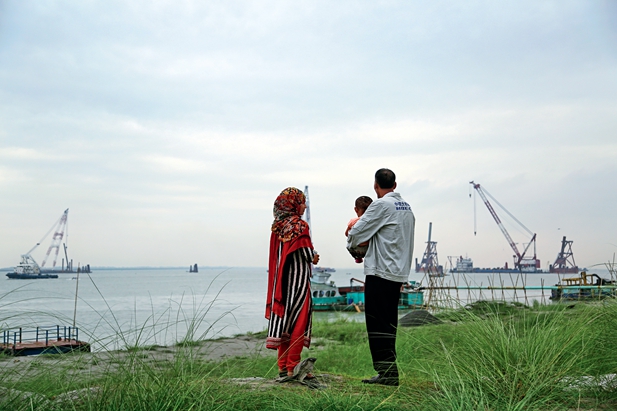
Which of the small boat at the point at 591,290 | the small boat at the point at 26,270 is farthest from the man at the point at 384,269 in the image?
the small boat at the point at 26,270

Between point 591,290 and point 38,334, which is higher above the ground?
point 591,290

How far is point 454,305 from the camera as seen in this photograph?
5.59 m

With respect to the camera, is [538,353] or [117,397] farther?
[538,353]

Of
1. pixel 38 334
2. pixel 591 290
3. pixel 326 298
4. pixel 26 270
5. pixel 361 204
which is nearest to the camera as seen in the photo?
pixel 361 204

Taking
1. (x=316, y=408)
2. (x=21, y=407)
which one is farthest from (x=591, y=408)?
(x=21, y=407)

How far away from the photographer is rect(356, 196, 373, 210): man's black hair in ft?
15.5

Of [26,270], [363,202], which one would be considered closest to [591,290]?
[363,202]

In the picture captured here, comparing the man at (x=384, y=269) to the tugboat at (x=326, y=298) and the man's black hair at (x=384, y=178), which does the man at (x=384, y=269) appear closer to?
the man's black hair at (x=384, y=178)

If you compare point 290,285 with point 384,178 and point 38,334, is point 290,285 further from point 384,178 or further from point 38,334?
point 38,334

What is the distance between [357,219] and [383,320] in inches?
34.0

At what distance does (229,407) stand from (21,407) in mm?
1059

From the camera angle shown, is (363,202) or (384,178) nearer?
(384,178)

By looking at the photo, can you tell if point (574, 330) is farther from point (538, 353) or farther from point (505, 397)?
point (505, 397)

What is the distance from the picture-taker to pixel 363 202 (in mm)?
4734
